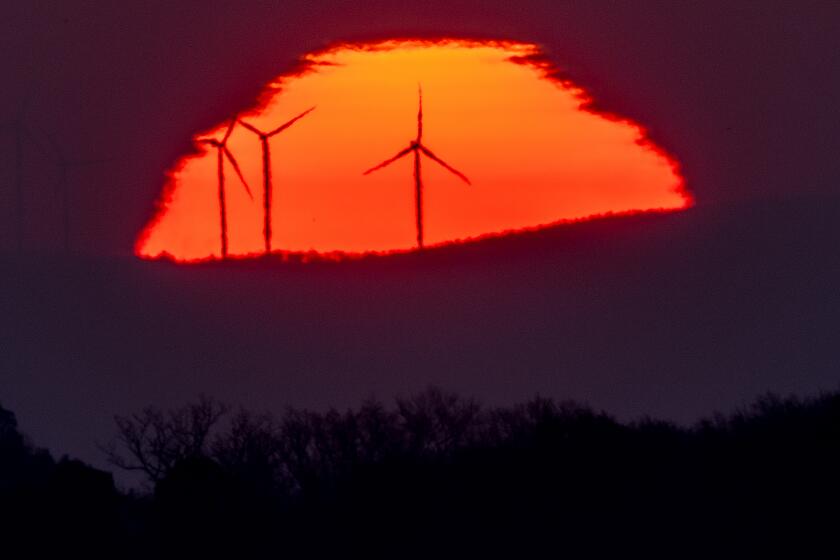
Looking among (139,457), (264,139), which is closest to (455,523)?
(264,139)

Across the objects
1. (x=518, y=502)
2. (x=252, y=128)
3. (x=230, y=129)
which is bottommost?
(x=518, y=502)

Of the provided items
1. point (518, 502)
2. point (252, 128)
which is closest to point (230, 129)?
point (252, 128)

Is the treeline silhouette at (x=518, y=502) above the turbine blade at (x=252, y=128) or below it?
below

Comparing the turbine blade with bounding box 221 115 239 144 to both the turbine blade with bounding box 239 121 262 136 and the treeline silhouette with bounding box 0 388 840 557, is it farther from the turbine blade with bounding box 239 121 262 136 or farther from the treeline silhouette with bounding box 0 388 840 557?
the treeline silhouette with bounding box 0 388 840 557

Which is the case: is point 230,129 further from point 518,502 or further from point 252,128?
point 518,502

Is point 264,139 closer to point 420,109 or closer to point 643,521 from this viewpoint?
point 420,109

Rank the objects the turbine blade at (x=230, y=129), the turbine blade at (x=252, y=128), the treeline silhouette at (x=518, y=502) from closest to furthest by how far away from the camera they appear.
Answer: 1. the treeline silhouette at (x=518, y=502)
2. the turbine blade at (x=252, y=128)
3. the turbine blade at (x=230, y=129)

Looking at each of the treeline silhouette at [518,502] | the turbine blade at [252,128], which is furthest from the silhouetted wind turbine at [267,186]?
the treeline silhouette at [518,502]

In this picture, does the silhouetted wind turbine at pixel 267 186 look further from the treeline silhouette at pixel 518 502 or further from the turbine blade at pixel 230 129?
the treeline silhouette at pixel 518 502
